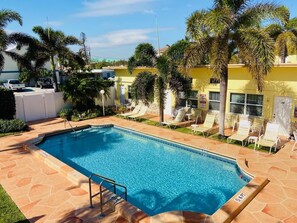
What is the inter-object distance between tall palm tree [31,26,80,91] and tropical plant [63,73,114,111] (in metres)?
3.76

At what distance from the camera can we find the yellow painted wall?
40.0 feet

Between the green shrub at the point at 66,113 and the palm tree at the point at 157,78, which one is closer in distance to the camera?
the palm tree at the point at 157,78

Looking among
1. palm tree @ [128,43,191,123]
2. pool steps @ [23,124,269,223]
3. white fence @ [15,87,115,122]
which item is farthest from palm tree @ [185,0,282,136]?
white fence @ [15,87,115,122]

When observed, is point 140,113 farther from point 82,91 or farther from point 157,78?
point 82,91

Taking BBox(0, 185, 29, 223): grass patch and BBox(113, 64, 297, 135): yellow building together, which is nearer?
BBox(0, 185, 29, 223): grass patch

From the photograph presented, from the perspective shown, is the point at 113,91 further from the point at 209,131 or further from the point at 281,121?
the point at 281,121

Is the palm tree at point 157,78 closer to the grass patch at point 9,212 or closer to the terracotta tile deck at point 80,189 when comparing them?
the terracotta tile deck at point 80,189

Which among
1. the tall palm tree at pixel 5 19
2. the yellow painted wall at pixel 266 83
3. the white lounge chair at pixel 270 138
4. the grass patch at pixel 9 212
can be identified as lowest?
the grass patch at pixel 9 212

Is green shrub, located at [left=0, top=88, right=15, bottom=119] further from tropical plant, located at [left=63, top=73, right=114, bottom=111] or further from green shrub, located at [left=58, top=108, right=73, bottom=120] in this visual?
tropical plant, located at [left=63, top=73, right=114, bottom=111]

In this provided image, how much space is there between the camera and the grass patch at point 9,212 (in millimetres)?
6370

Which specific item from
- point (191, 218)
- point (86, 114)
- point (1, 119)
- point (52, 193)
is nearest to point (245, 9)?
point (191, 218)

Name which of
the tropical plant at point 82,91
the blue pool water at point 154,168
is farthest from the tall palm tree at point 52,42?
the blue pool water at point 154,168

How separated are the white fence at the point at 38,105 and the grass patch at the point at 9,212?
11.7 m

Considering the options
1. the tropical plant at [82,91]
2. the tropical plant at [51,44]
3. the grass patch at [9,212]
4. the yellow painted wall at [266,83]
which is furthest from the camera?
the tropical plant at [51,44]
